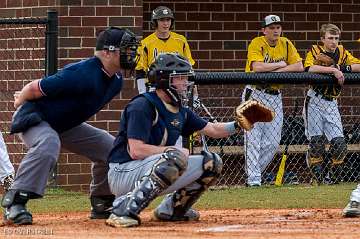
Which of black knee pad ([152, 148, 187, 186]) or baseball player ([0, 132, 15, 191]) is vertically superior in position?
black knee pad ([152, 148, 187, 186])

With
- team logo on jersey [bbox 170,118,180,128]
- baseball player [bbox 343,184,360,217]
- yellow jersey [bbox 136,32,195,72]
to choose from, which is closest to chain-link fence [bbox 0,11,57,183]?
yellow jersey [bbox 136,32,195,72]

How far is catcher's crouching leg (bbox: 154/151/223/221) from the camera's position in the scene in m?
8.29

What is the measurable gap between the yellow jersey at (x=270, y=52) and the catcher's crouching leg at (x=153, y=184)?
16.1 feet

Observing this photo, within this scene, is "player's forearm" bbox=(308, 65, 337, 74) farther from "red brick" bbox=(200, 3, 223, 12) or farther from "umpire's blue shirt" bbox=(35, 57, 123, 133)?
"umpire's blue shirt" bbox=(35, 57, 123, 133)

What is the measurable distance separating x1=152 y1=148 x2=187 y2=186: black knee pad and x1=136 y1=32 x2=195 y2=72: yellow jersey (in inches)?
173

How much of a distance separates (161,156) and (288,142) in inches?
222

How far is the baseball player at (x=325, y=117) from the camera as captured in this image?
1284cm

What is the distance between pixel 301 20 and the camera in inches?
595

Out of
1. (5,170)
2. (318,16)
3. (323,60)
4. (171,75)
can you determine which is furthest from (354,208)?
(318,16)

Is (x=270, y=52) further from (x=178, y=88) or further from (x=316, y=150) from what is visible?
(x=178, y=88)

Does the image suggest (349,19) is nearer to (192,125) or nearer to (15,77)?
(15,77)

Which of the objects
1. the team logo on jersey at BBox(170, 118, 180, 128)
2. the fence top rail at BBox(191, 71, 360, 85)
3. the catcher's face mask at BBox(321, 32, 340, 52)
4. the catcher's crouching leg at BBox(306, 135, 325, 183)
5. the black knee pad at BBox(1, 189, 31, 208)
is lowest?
the catcher's crouching leg at BBox(306, 135, 325, 183)


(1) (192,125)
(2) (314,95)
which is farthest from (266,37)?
(1) (192,125)

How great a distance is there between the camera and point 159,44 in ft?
40.7
